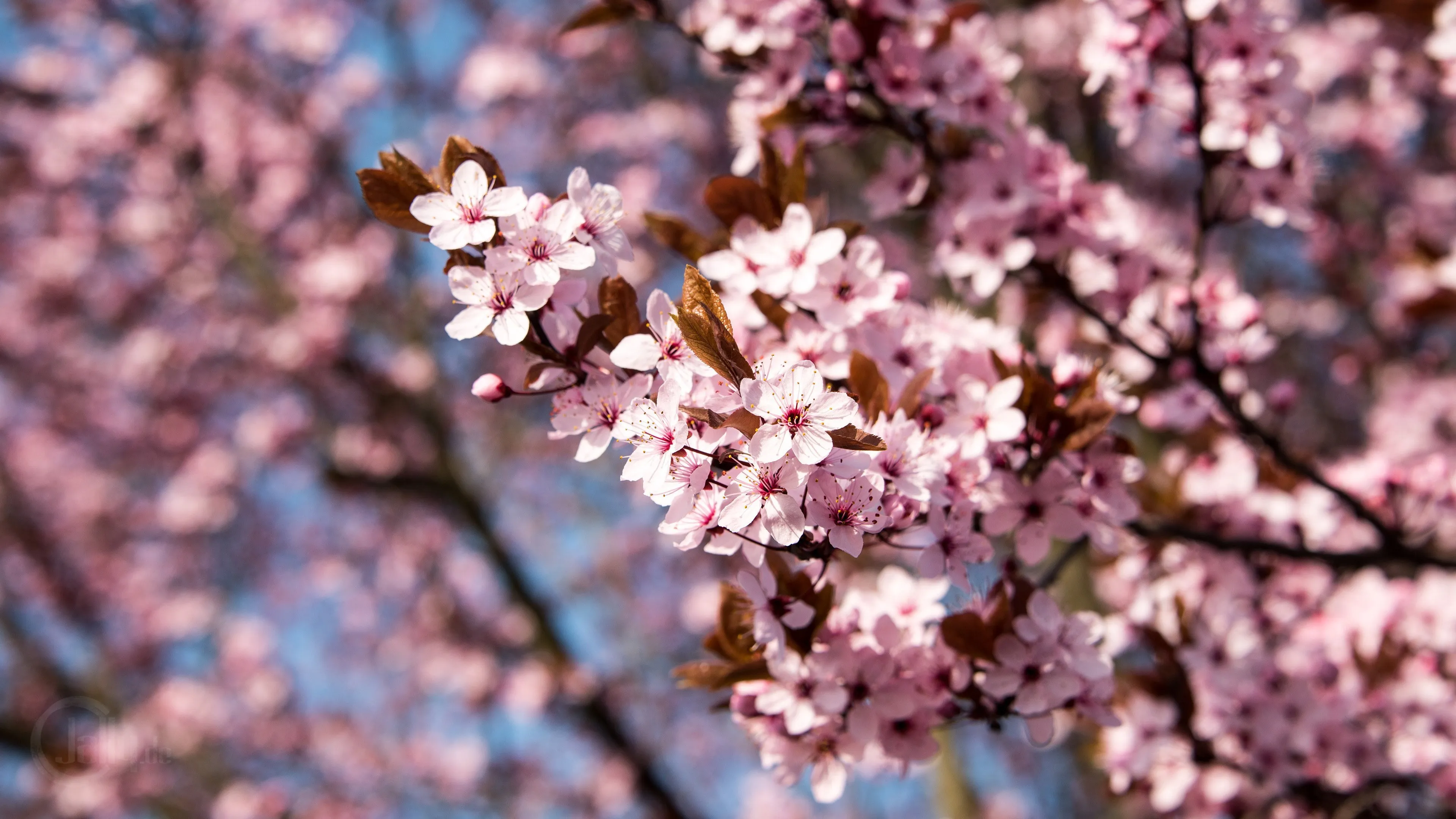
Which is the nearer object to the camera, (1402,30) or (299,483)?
(1402,30)

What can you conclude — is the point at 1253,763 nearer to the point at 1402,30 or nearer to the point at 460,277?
the point at 460,277

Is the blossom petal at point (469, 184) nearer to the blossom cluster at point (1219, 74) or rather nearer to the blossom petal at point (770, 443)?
the blossom petal at point (770, 443)

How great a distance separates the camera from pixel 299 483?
718 cm

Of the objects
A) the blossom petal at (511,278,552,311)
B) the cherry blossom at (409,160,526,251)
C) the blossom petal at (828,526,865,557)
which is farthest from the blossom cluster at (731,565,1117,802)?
the cherry blossom at (409,160,526,251)

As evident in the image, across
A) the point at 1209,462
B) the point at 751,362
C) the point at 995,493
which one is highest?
the point at 751,362

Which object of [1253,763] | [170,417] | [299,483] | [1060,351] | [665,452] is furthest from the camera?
Result: [299,483]

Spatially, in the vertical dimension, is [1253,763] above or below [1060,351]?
below

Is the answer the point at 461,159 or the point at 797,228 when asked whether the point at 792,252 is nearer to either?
the point at 797,228

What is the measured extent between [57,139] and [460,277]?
670 cm

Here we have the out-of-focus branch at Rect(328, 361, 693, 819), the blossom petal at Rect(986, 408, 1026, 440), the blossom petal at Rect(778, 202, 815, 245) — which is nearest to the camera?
the blossom petal at Rect(986, 408, 1026, 440)

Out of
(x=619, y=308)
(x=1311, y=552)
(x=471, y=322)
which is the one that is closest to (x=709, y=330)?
(x=619, y=308)

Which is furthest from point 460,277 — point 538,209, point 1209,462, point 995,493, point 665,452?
point 1209,462

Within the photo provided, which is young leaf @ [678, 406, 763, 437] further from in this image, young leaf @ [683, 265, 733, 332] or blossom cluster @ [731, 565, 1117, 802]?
blossom cluster @ [731, 565, 1117, 802]

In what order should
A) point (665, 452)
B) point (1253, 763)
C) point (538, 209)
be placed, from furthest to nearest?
point (1253, 763) < point (538, 209) < point (665, 452)
